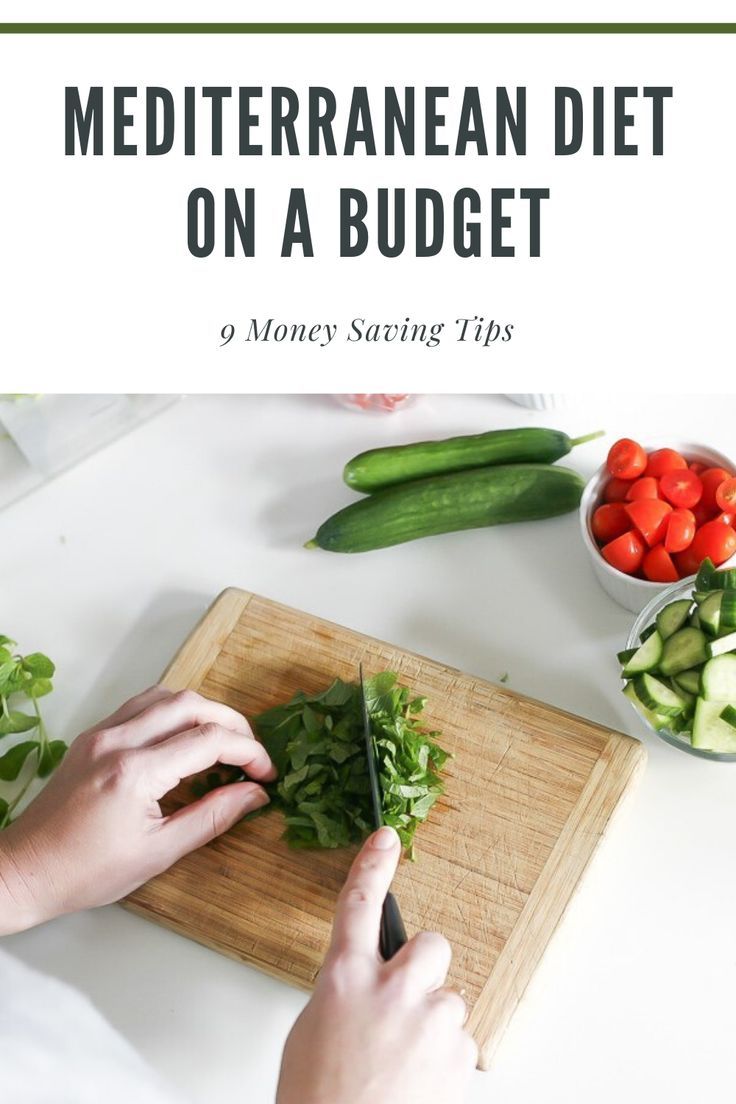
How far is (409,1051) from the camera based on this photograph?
1.17 metres

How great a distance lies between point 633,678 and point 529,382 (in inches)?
22.5

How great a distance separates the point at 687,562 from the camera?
1545 millimetres

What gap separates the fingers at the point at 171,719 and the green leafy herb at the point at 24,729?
0.60ft

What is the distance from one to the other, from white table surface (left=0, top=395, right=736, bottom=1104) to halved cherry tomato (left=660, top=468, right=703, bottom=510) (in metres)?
0.12

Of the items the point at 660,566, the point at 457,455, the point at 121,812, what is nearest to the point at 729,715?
the point at 660,566

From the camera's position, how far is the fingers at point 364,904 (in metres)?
1.19

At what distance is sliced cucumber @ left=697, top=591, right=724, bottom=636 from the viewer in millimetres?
1336

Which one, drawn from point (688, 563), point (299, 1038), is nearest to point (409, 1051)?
point (299, 1038)

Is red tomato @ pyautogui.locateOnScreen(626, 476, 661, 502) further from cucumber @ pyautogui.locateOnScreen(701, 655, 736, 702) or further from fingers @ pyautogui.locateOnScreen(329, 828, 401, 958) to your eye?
fingers @ pyautogui.locateOnScreen(329, 828, 401, 958)

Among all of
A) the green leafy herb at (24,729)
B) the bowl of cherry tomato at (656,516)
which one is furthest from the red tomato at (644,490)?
the green leafy herb at (24,729)

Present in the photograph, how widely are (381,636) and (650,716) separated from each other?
0.44 meters

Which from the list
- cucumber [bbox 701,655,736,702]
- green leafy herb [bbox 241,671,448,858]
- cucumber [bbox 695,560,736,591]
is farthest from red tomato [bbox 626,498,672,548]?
green leafy herb [bbox 241,671,448,858]

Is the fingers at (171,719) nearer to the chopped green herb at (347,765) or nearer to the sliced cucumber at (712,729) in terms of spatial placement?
the chopped green herb at (347,765)

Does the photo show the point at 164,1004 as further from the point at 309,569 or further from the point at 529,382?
the point at 529,382
